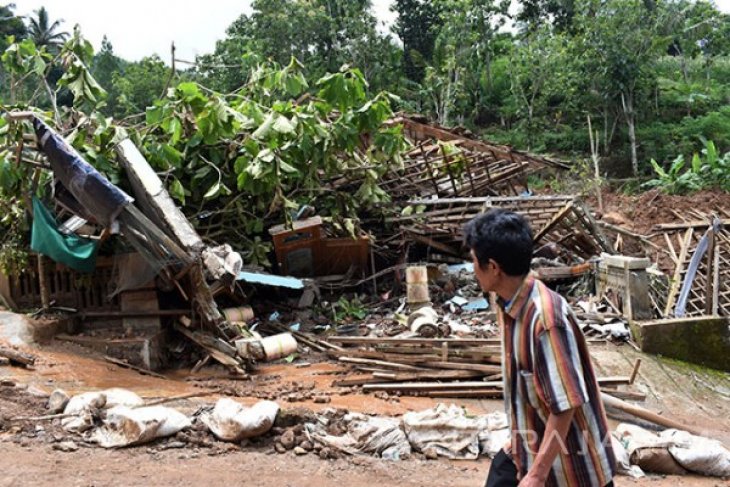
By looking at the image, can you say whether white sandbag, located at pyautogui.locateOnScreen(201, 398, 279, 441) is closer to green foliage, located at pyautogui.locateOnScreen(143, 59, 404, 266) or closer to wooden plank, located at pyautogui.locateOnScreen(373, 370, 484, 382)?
wooden plank, located at pyautogui.locateOnScreen(373, 370, 484, 382)

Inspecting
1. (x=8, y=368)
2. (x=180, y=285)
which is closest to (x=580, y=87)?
(x=180, y=285)

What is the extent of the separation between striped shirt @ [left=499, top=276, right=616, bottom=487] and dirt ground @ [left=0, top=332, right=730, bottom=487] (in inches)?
95.2

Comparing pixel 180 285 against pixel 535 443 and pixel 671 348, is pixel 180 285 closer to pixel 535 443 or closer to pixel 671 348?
pixel 671 348

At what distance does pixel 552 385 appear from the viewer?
2010 millimetres

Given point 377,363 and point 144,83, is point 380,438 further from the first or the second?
point 144,83

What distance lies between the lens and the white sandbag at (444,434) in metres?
4.92

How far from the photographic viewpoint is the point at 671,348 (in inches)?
318

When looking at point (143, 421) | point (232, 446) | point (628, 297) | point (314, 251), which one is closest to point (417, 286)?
point (314, 251)

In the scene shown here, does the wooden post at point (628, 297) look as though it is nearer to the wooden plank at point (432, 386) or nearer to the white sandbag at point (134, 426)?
the wooden plank at point (432, 386)

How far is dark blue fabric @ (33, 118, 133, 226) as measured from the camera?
7.21 meters

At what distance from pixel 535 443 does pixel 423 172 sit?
438 inches

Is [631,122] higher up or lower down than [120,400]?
higher up

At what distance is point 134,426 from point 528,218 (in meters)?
8.14

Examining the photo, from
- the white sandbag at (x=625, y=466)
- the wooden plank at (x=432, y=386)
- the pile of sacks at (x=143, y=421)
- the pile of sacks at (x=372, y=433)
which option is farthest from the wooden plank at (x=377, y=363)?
the white sandbag at (x=625, y=466)
